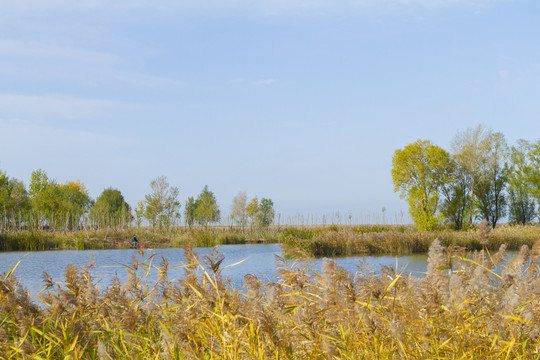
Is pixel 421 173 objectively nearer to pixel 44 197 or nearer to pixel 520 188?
pixel 520 188

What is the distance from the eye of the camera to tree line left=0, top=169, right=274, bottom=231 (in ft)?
127

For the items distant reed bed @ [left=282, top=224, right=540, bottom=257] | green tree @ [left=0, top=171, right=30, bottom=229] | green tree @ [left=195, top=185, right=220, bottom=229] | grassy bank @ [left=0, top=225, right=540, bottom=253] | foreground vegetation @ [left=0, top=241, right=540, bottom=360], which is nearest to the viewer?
foreground vegetation @ [left=0, top=241, right=540, bottom=360]

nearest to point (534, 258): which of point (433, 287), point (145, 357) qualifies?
point (433, 287)

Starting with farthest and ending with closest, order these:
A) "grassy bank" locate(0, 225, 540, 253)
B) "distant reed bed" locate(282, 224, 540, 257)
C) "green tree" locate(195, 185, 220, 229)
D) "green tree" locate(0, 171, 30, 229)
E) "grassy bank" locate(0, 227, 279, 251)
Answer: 1. "green tree" locate(195, 185, 220, 229)
2. "green tree" locate(0, 171, 30, 229)
3. "grassy bank" locate(0, 227, 279, 251)
4. "grassy bank" locate(0, 225, 540, 253)
5. "distant reed bed" locate(282, 224, 540, 257)

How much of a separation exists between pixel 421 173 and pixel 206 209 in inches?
854

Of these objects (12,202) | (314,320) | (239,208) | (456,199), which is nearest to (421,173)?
(456,199)

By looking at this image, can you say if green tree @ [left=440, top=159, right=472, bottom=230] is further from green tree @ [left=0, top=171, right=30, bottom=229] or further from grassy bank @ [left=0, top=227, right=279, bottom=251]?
green tree @ [left=0, top=171, right=30, bottom=229]

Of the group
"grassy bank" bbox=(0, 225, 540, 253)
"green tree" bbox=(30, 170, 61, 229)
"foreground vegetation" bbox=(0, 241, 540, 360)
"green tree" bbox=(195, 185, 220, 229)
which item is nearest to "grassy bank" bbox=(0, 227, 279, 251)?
"grassy bank" bbox=(0, 225, 540, 253)

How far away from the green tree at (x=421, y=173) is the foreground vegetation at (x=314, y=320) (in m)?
39.2

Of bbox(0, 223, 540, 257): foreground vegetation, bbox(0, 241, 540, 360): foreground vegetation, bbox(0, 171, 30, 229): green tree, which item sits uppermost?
bbox(0, 171, 30, 229): green tree

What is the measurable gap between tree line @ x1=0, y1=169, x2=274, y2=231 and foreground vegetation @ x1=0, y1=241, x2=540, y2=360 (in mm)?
33225

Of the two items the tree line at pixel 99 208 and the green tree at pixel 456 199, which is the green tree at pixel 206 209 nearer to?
the tree line at pixel 99 208

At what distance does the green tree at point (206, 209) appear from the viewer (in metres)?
49.6

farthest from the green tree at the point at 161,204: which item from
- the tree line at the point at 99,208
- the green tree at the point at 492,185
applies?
the green tree at the point at 492,185
